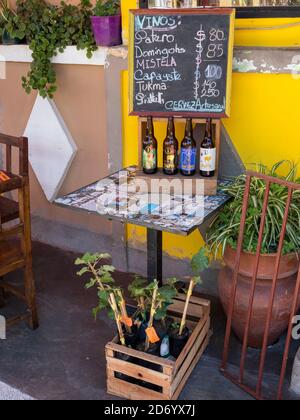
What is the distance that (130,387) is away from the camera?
2.31 meters

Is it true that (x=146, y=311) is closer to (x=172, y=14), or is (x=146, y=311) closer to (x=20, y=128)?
(x=172, y=14)

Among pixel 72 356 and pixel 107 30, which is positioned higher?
pixel 107 30

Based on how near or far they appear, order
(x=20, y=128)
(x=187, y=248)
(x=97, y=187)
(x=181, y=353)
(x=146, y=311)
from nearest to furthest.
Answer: (x=181, y=353) → (x=146, y=311) → (x=97, y=187) → (x=187, y=248) → (x=20, y=128)

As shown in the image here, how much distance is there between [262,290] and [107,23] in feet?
6.00

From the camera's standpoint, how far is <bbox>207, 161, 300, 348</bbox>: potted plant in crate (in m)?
2.38

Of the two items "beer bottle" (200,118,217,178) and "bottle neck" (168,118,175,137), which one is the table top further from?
"bottle neck" (168,118,175,137)

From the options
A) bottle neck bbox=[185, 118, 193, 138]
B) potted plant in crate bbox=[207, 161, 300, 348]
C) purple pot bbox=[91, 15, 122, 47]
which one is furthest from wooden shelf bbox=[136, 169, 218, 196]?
purple pot bbox=[91, 15, 122, 47]

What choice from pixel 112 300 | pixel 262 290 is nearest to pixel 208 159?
pixel 262 290

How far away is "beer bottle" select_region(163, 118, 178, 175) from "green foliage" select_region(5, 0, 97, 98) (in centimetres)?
96

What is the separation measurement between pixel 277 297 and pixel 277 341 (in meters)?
0.40

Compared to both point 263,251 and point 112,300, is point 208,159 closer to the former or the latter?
point 263,251

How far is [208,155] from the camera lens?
2.56 m

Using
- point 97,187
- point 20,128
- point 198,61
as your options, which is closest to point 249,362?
point 97,187

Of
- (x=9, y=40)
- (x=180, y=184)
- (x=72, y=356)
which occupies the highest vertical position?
(x=9, y=40)
